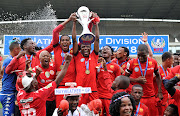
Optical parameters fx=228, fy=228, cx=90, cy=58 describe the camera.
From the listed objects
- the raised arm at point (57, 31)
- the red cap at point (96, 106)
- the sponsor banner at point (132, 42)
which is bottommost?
the red cap at point (96, 106)

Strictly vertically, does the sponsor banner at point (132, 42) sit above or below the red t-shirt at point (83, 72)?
above

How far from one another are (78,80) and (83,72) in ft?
0.61

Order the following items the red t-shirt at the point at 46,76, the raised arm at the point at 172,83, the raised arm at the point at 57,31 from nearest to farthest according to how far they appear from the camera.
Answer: the raised arm at the point at 172,83 → the red t-shirt at the point at 46,76 → the raised arm at the point at 57,31

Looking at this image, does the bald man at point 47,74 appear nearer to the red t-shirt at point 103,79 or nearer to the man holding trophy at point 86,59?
the man holding trophy at point 86,59

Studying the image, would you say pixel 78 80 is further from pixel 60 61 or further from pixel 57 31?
pixel 57 31

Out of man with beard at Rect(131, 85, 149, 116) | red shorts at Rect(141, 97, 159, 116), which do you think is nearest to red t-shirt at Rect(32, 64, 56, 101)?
man with beard at Rect(131, 85, 149, 116)

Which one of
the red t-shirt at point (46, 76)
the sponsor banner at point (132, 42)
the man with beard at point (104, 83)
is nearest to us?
the red t-shirt at point (46, 76)

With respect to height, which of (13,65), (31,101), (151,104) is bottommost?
(151,104)

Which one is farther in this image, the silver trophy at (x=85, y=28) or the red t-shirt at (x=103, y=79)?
the red t-shirt at (x=103, y=79)

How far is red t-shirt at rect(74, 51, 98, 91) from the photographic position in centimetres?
447

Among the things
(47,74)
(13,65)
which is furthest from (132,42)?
(13,65)

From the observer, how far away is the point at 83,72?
452 cm

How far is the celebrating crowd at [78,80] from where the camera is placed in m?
3.48

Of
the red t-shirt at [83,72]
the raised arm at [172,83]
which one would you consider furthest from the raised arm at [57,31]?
the raised arm at [172,83]
